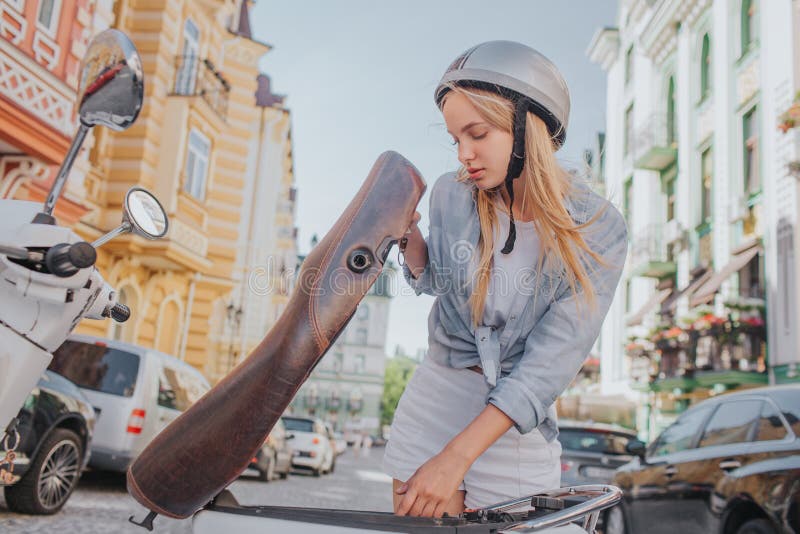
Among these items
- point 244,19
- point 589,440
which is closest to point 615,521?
point 589,440

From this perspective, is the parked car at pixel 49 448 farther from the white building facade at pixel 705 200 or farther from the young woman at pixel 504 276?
the white building facade at pixel 705 200

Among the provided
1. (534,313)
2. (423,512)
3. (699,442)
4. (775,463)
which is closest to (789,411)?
(775,463)

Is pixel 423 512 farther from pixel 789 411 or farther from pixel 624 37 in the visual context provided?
pixel 624 37

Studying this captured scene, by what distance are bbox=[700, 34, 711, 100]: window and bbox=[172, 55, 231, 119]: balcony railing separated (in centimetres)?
1271

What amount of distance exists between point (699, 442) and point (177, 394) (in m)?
6.30

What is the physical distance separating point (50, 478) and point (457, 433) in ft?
18.4

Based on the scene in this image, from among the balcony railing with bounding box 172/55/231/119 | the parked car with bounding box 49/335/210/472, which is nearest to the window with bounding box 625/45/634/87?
the balcony railing with bounding box 172/55/231/119

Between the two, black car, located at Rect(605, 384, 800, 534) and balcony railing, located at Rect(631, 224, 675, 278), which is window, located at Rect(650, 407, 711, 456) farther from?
balcony railing, located at Rect(631, 224, 675, 278)

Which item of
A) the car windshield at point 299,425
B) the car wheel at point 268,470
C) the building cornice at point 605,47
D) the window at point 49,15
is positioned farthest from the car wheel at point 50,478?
the building cornice at point 605,47

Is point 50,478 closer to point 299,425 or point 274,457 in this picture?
point 274,457

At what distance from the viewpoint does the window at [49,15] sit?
1070 centimetres

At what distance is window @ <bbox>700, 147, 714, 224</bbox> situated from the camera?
21.5 m

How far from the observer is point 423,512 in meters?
1.44

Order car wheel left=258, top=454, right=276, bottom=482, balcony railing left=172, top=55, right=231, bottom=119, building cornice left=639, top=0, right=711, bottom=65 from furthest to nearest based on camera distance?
building cornice left=639, top=0, right=711, bottom=65, balcony railing left=172, top=55, right=231, bottom=119, car wheel left=258, top=454, right=276, bottom=482
